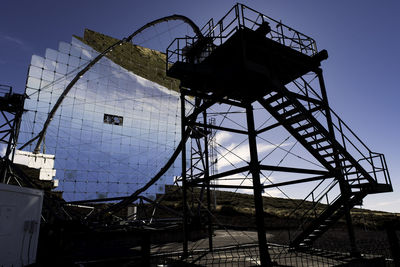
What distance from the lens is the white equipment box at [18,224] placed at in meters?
8.01

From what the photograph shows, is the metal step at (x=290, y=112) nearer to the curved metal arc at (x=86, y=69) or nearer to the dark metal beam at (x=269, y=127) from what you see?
the dark metal beam at (x=269, y=127)

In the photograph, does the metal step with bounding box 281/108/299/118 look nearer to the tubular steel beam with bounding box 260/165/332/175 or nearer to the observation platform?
the observation platform

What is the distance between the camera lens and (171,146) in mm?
25250

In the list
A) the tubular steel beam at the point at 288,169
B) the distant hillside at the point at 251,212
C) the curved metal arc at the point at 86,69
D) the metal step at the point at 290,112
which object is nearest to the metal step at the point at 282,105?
the metal step at the point at 290,112

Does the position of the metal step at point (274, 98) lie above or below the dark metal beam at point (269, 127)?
above

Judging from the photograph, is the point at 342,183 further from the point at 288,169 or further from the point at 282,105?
the point at 282,105

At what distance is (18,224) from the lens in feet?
27.9

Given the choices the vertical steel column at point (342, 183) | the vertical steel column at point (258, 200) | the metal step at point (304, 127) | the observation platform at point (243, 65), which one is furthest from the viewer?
the metal step at point (304, 127)

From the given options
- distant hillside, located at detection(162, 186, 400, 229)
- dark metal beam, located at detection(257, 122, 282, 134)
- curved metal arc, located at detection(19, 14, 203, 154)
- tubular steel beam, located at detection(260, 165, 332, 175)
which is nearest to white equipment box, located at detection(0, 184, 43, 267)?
tubular steel beam, located at detection(260, 165, 332, 175)

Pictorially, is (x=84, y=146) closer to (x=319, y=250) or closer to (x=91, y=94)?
(x=91, y=94)

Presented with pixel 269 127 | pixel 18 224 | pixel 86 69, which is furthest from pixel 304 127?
pixel 86 69

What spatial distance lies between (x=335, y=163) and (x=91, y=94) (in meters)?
17.9

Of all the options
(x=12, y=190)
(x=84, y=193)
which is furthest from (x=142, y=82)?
(x=12, y=190)

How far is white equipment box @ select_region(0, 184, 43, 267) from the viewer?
801 cm
